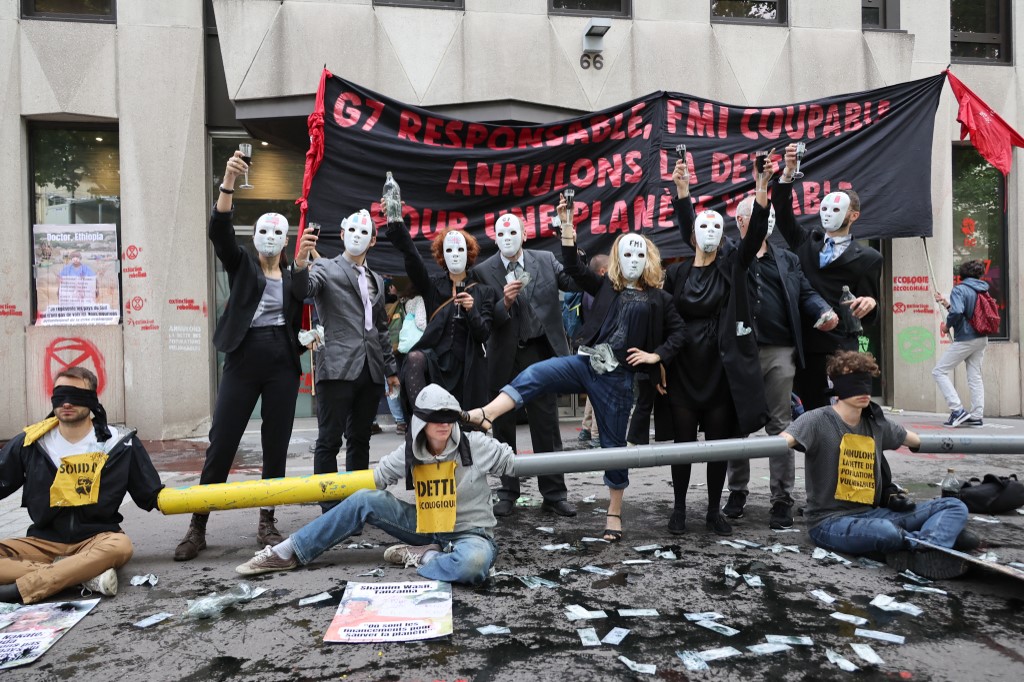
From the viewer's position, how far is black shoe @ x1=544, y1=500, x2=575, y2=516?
17.3 ft

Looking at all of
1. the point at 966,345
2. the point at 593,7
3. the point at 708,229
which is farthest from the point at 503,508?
the point at 593,7

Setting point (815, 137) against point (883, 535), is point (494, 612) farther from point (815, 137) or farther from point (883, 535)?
point (815, 137)

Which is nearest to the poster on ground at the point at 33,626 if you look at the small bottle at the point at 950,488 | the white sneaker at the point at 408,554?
the white sneaker at the point at 408,554

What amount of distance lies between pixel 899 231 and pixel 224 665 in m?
8.89

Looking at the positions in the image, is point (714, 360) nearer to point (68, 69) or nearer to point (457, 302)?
point (457, 302)

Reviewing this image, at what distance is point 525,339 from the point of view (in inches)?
207

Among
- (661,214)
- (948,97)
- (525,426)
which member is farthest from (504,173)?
(948,97)

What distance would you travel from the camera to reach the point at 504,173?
801 cm

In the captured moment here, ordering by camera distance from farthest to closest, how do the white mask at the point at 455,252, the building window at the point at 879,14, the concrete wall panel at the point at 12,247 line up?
the building window at the point at 879,14 < the concrete wall panel at the point at 12,247 < the white mask at the point at 455,252

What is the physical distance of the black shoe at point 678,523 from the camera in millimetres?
4812

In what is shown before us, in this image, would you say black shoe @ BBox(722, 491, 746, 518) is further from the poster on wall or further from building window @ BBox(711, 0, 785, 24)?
building window @ BBox(711, 0, 785, 24)

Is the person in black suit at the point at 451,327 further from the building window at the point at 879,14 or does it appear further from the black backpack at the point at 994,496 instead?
the building window at the point at 879,14

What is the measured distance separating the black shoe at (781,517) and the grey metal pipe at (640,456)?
77 cm

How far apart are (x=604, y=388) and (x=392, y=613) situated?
1.95 meters
